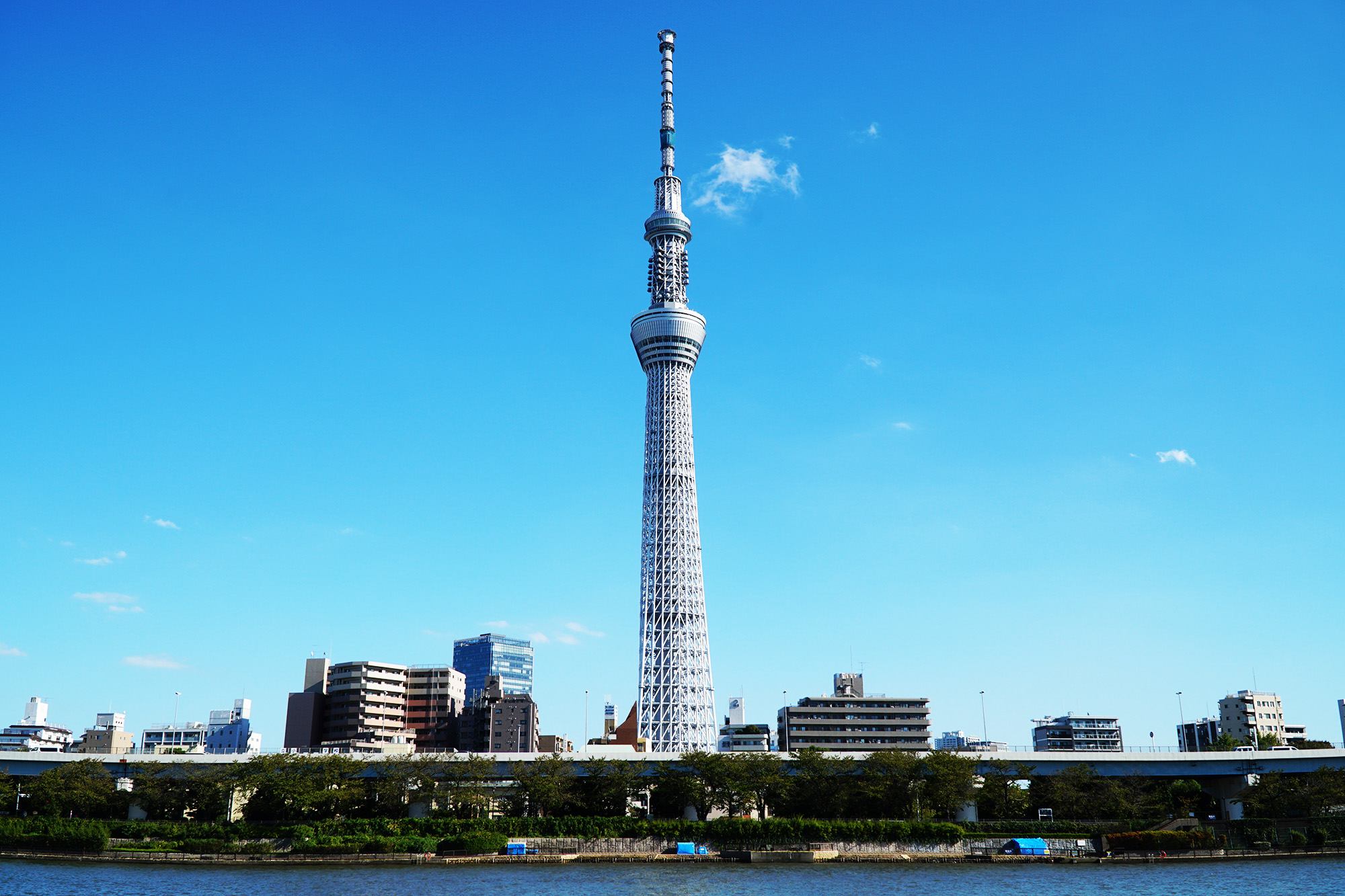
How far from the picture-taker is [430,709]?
474 ft

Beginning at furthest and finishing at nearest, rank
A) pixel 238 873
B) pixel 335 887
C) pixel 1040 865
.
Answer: pixel 1040 865 < pixel 238 873 < pixel 335 887

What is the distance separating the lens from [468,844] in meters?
74.0

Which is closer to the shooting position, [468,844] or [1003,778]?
[468,844]

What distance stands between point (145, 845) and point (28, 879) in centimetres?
1576

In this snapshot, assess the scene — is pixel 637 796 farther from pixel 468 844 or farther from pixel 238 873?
pixel 238 873

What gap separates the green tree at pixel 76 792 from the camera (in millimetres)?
80375

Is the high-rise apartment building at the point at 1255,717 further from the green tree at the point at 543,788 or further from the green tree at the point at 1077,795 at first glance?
the green tree at the point at 543,788

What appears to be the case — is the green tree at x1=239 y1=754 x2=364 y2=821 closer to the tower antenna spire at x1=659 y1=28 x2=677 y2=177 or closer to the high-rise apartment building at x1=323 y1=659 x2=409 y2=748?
the high-rise apartment building at x1=323 y1=659 x2=409 y2=748

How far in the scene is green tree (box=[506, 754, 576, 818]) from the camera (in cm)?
8381

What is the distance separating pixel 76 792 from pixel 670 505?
76.6m

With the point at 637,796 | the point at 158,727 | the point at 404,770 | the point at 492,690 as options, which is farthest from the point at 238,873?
the point at 158,727

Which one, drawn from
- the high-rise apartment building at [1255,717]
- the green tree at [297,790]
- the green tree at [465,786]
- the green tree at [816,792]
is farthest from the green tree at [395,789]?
the high-rise apartment building at [1255,717]

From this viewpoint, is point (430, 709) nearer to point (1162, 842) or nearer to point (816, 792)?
point (816, 792)

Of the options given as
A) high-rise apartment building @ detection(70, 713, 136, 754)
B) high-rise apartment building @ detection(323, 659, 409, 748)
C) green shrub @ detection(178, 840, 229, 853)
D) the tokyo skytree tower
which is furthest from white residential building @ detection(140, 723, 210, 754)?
green shrub @ detection(178, 840, 229, 853)
